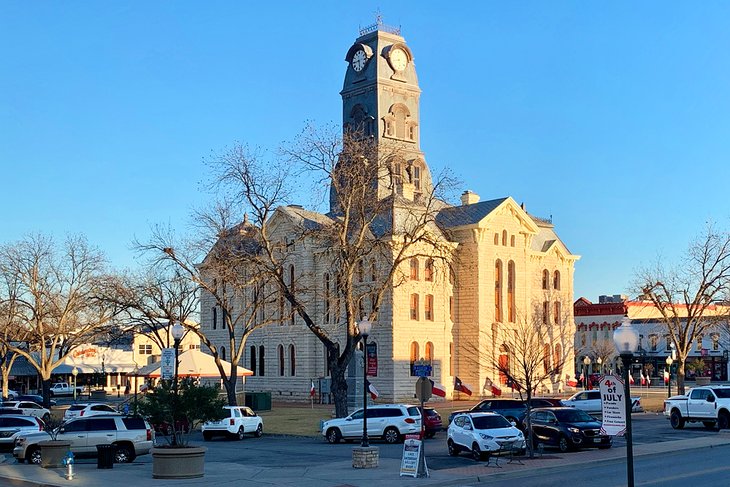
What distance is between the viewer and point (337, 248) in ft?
147

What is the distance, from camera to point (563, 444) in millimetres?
31766

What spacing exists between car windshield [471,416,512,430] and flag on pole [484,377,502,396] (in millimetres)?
38564

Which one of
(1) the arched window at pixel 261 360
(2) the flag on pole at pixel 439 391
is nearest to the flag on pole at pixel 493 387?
(2) the flag on pole at pixel 439 391

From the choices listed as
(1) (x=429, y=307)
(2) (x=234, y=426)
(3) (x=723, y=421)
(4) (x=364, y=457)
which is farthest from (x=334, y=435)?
(1) (x=429, y=307)

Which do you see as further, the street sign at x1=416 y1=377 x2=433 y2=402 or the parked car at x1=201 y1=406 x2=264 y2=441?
the parked car at x1=201 y1=406 x2=264 y2=441

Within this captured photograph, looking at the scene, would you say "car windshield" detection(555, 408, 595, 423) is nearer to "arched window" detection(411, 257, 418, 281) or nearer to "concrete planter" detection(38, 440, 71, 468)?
"concrete planter" detection(38, 440, 71, 468)

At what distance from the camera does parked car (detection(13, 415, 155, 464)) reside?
99.5 ft

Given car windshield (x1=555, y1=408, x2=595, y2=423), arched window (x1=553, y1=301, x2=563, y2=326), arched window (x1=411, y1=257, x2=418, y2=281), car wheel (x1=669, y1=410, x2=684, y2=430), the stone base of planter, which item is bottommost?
car wheel (x1=669, y1=410, x2=684, y2=430)

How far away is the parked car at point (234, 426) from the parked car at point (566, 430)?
1362 cm

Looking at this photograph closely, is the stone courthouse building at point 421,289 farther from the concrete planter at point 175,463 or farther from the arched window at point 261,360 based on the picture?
the concrete planter at point 175,463

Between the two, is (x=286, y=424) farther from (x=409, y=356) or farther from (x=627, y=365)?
(x=627, y=365)

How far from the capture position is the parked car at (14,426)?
34906 millimetres

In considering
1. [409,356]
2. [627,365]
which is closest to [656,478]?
[627,365]

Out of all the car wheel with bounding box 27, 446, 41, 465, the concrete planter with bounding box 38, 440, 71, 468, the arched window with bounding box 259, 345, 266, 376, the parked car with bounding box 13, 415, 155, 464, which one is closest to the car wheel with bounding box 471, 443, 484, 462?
the parked car with bounding box 13, 415, 155, 464
